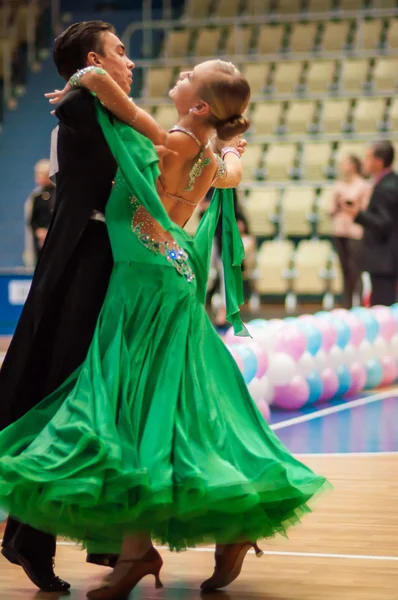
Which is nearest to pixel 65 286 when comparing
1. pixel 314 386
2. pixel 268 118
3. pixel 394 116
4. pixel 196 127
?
pixel 196 127

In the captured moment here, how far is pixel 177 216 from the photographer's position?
10.2 ft

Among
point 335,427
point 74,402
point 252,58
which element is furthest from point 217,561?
point 252,58

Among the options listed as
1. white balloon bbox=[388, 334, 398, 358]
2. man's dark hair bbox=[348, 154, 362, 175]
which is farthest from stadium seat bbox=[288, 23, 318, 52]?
white balloon bbox=[388, 334, 398, 358]

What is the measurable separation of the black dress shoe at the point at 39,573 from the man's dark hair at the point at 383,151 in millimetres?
Answer: 5590

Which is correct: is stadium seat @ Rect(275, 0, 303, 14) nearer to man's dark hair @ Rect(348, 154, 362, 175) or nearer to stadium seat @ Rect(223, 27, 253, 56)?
stadium seat @ Rect(223, 27, 253, 56)

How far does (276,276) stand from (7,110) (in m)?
4.41

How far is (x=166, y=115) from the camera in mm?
12641

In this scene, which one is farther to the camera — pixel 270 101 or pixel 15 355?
pixel 270 101

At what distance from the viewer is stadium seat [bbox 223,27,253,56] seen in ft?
43.1

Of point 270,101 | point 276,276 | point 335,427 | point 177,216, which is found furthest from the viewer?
point 270,101

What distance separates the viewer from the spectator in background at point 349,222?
30.2 feet

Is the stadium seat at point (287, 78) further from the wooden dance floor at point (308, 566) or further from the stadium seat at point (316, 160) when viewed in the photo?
the wooden dance floor at point (308, 566)

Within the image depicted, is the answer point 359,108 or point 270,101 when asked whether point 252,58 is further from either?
point 359,108

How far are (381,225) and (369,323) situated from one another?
129 centimetres
